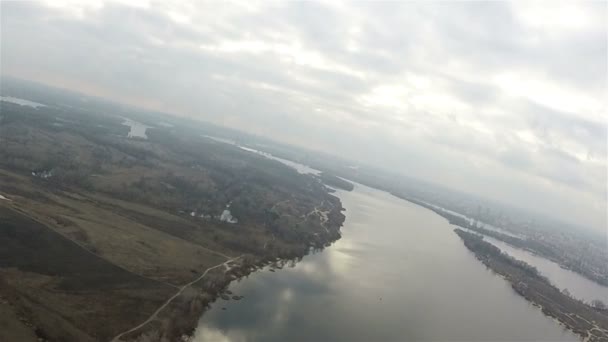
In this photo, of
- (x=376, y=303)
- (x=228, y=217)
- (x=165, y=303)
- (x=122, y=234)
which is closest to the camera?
(x=165, y=303)

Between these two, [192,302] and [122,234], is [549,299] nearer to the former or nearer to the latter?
[192,302]

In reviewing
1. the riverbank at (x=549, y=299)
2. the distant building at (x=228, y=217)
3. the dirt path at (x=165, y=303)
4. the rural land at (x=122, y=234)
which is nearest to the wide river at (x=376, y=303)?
the riverbank at (x=549, y=299)

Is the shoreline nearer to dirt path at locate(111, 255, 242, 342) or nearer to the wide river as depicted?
dirt path at locate(111, 255, 242, 342)

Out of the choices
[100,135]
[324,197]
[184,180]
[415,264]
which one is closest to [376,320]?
[415,264]

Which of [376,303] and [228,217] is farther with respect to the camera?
[228,217]

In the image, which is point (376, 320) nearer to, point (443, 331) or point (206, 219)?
point (443, 331)

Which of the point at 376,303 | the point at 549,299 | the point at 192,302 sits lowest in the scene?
the point at 192,302

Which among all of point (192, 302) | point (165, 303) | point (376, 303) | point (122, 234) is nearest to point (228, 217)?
point (122, 234)
